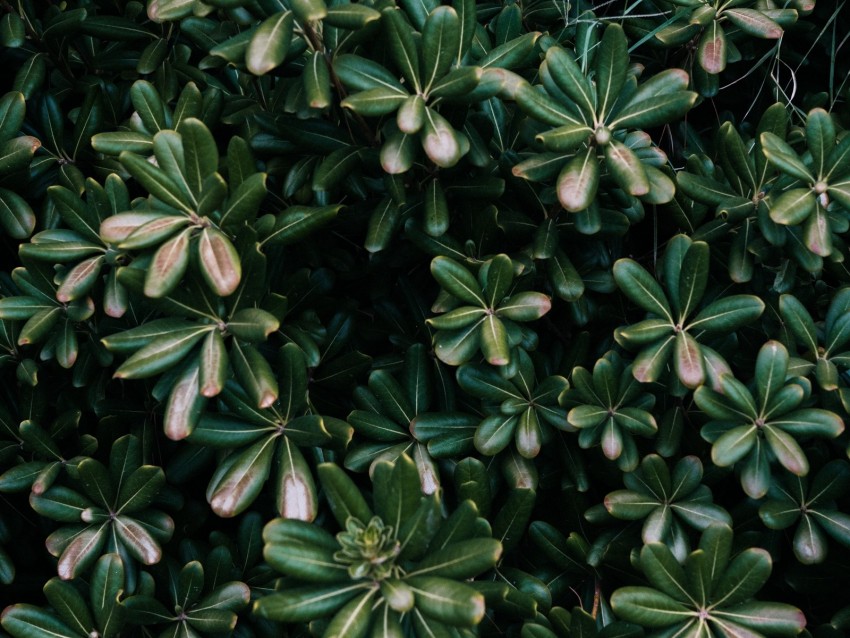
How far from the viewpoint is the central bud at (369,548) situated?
148cm

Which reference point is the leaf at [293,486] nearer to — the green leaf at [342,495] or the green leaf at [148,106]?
the green leaf at [342,495]

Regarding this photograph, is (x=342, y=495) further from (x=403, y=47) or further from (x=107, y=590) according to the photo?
(x=403, y=47)

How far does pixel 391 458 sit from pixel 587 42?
1.13 metres

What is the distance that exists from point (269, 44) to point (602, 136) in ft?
2.34

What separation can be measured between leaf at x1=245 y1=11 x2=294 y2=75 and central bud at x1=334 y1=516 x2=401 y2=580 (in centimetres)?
88

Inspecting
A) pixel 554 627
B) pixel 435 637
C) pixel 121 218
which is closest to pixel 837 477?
pixel 554 627

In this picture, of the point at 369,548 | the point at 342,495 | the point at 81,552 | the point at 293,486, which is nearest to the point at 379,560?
the point at 369,548

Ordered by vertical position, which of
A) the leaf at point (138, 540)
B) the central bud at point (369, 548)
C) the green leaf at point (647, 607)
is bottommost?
the leaf at point (138, 540)

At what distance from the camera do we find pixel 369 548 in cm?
148

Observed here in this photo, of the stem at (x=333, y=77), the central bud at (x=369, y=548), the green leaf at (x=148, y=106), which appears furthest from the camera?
the green leaf at (x=148, y=106)

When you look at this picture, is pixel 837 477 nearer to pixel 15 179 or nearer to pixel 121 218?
pixel 121 218

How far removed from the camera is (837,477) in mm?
1836

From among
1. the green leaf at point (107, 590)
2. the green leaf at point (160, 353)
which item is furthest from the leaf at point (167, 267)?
the green leaf at point (107, 590)

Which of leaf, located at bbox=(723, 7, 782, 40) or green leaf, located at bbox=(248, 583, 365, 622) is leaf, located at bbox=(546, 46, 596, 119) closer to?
leaf, located at bbox=(723, 7, 782, 40)
